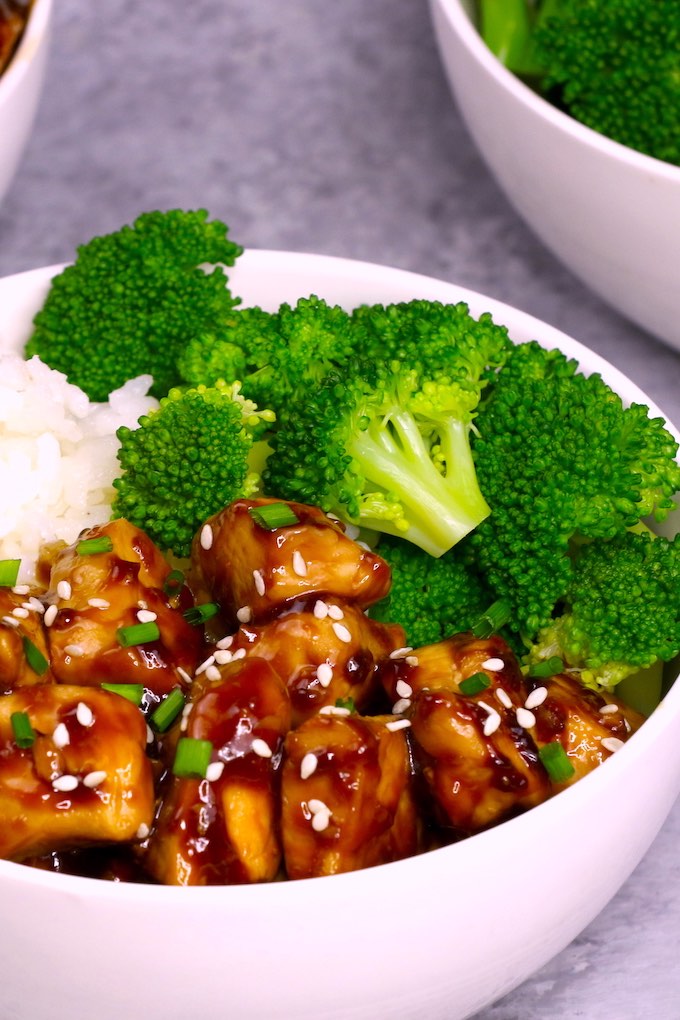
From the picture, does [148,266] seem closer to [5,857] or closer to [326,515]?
Result: [326,515]

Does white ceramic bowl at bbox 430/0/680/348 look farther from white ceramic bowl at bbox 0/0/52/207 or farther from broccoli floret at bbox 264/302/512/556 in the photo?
white ceramic bowl at bbox 0/0/52/207

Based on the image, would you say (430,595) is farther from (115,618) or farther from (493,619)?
(115,618)

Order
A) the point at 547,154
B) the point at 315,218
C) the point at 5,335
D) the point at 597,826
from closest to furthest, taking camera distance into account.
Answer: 1. the point at 597,826
2. the point at 5,335
3. the point at 547,154
4. the point at 315,218

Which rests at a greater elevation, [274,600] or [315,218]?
[274,600]

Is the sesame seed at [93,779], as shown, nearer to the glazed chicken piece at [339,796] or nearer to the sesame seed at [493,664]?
the glazed chicken piece at [339,796]


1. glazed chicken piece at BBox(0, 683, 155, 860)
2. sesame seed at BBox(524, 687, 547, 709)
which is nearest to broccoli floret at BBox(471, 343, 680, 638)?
sesame seed at BBox(524, 687, 547, 709)

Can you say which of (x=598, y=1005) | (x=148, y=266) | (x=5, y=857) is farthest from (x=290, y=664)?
(x=148, y=266)

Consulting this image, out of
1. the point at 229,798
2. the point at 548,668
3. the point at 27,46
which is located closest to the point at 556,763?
the point at 548,668
